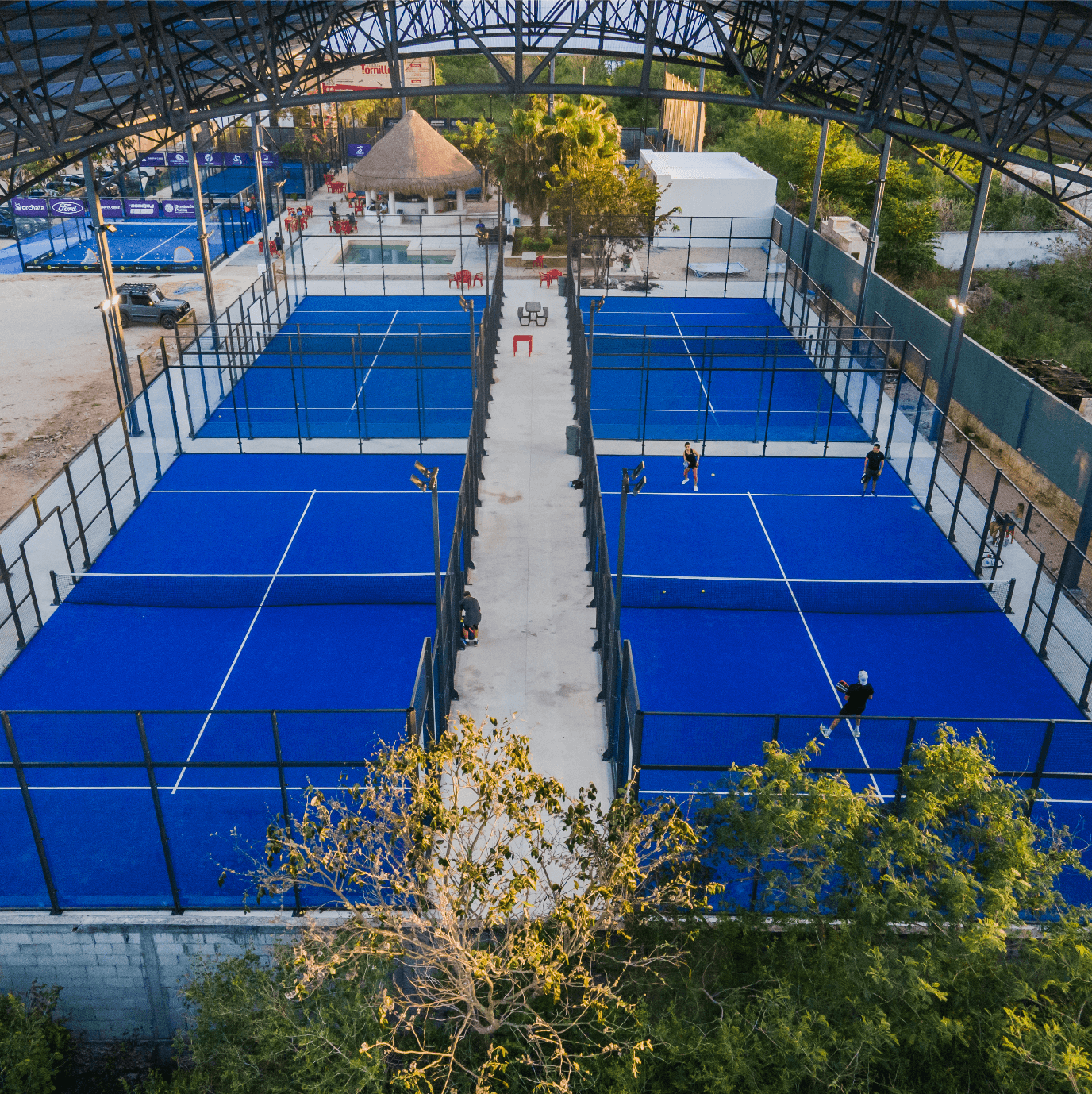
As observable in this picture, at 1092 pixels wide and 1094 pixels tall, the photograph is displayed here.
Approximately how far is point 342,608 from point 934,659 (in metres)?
11.1

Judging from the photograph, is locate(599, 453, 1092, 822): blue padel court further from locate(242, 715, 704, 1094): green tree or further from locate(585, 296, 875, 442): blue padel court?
locate(242, 715, 704, 1094): green tree

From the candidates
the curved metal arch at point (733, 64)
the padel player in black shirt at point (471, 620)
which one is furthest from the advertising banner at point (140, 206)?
the padel player in black shirt at point (471, 620)

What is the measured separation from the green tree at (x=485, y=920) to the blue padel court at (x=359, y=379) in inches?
656

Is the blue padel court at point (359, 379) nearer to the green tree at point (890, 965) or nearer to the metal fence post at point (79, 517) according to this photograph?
the metal fence post at point (79, 517)

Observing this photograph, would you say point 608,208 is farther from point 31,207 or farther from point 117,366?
A: point 117,366

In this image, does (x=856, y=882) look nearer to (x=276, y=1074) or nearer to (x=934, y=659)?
(x=276, y=1074)

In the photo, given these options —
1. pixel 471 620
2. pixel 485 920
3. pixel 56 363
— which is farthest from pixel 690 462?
pixel 56 363

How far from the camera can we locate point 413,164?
31188mm

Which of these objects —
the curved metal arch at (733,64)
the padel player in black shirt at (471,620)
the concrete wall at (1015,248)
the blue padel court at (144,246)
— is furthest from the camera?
the blue padel court at (144,246)

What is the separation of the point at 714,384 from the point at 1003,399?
1033cm

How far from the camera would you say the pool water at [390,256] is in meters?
50.5

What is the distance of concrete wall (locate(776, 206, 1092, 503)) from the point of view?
22797 millimetres

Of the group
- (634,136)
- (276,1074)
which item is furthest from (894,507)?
(634,136)

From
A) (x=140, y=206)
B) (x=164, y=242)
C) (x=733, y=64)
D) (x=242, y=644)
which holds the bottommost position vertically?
(x=164, y=242)
